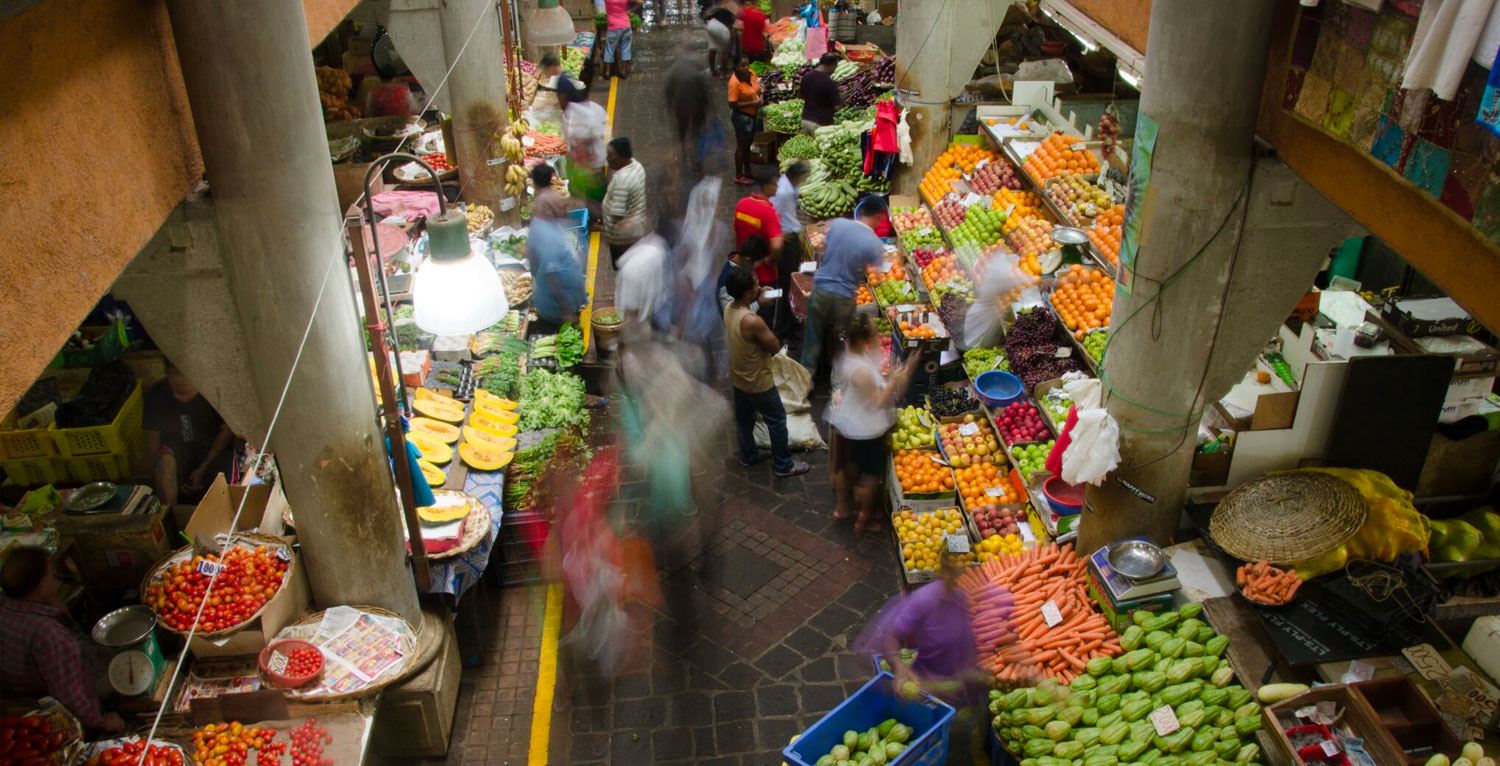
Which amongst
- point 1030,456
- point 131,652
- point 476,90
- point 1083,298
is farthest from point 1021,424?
point 476,90

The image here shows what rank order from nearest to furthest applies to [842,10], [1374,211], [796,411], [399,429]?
[1374,211] → [399,429] → [796,411] → [842,10]

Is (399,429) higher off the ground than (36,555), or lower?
higher

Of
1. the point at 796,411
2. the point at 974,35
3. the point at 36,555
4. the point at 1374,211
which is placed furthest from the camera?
the point at 974,35

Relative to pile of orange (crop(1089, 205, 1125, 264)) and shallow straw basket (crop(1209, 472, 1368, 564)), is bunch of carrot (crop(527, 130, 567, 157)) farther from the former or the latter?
shallow straw basket (crop(1209, 472, 1368, 564))

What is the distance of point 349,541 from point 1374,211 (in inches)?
225

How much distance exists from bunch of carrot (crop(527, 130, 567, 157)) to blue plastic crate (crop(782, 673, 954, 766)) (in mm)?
9851

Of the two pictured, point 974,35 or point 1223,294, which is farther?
point 974,35

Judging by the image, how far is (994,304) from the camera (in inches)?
371

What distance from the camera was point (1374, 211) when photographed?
4656 mm

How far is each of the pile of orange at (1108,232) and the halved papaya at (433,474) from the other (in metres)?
5.67

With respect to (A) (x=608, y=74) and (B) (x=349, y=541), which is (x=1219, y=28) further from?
(A) (x=608, y=74)

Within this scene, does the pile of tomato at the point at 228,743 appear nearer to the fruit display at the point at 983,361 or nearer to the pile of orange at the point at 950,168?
the fruit display at the point at 983,361

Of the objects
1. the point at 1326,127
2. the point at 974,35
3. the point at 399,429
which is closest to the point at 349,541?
the point at 399,429

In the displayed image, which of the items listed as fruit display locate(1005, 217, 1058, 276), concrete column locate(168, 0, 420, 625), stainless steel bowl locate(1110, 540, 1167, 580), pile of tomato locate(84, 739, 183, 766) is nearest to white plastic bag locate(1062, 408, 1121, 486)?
stainless steel bowl locate(1110, 540, 1167, 580)
